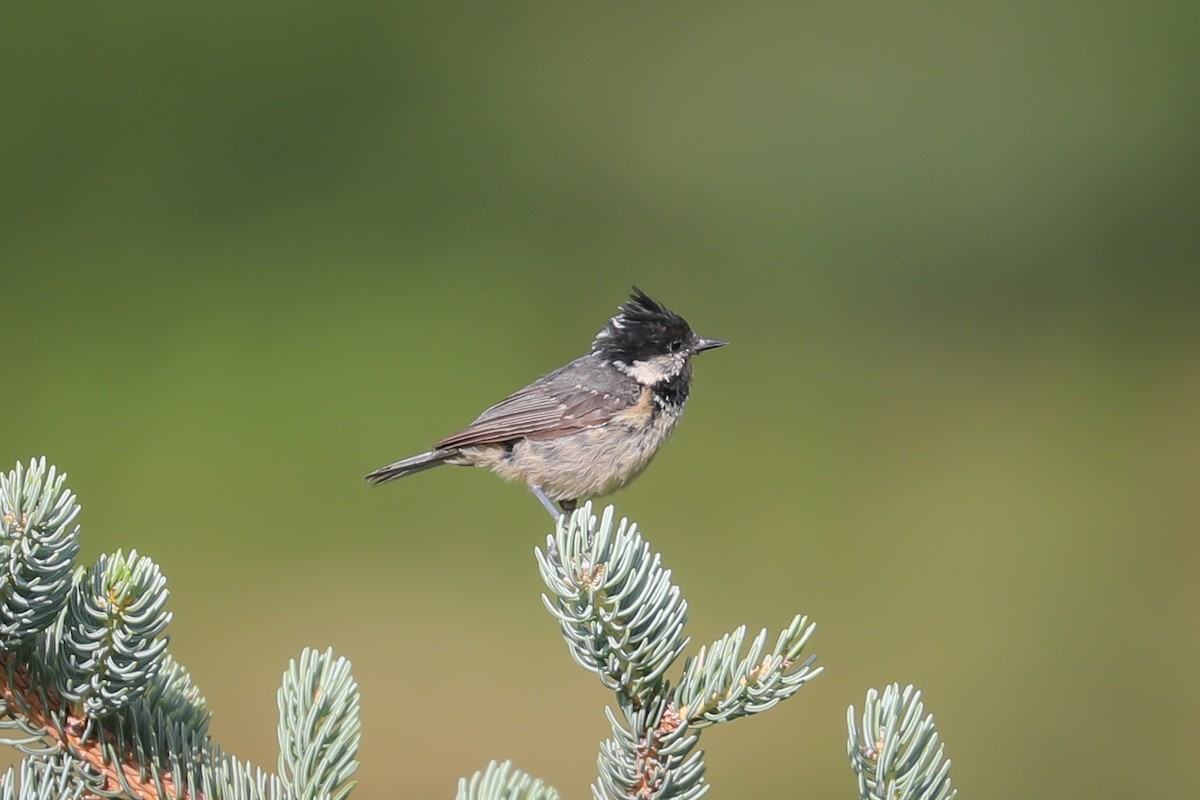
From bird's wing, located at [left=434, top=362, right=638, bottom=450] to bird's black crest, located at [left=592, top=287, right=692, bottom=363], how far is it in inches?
3.2

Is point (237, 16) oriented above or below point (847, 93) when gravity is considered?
below

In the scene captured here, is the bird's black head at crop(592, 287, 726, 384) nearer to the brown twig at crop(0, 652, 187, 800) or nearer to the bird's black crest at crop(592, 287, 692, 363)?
the bird's black crest at crop(592, 287, 692, 363)

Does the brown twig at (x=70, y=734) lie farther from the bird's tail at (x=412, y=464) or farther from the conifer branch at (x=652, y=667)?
the bird's tail at (x=412, y=464)

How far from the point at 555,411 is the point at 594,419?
0.11 meters

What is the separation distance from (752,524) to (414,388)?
1.16 m

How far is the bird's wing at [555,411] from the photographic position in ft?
8.15

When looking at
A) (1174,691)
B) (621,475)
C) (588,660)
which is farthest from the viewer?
(1174,691)

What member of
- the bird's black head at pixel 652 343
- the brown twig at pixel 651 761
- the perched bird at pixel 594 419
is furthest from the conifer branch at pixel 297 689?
the bird's black head at pixel 652 343

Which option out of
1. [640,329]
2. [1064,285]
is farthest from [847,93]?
[640,329]

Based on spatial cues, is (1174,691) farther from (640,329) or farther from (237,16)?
(237,16)

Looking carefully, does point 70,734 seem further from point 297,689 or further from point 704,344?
point 704,344

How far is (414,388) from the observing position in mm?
3438

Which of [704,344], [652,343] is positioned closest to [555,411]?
[652,343]

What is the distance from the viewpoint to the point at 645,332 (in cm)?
259
